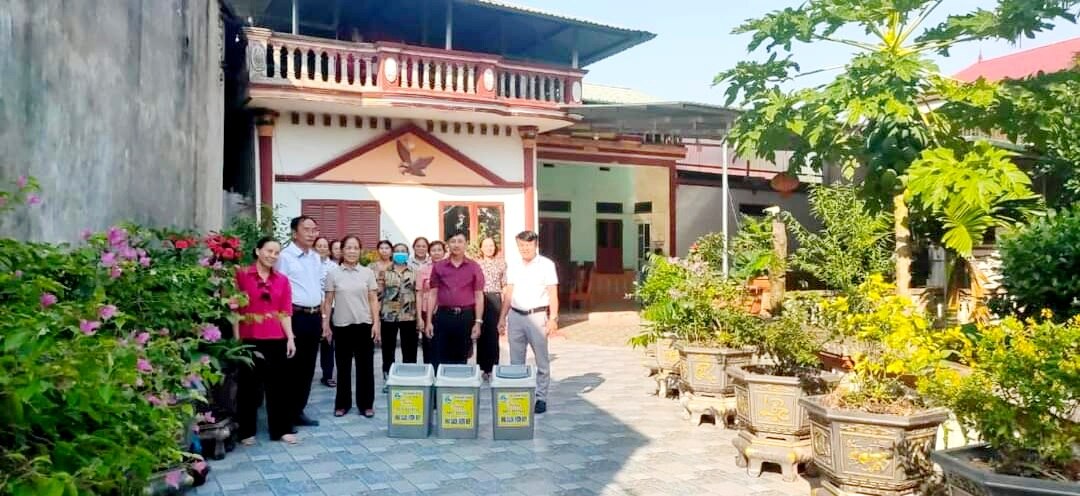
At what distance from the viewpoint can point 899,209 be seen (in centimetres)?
623

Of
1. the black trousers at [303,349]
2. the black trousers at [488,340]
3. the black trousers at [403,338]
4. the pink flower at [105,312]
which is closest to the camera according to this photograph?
the pink flower at [105,312]

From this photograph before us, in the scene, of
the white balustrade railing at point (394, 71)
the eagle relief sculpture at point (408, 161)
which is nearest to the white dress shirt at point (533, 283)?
the white balustrade railing at point (394, 71)

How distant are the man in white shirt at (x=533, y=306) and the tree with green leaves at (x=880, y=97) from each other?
75.8 inches

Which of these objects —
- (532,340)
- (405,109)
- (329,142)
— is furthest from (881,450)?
(329,142)

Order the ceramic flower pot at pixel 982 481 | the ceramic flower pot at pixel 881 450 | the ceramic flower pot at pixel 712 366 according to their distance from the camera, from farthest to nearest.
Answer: the ceramic flower pot at pixel 712 366
the ceramic flower pot at pixel 881 450
the ceramic flower pot at pixel 982 481

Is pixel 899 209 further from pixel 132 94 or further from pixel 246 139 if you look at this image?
pixel 246 139

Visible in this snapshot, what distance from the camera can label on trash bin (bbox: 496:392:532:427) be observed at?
5316mm

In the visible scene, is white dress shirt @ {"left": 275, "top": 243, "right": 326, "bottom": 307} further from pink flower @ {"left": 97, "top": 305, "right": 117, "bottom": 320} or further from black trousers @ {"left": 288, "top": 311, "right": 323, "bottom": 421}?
pink flower @ {"left": 97, "top": 305, "right": 117, "bottom": 320}

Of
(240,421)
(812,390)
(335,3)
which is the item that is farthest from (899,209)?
(335,3)

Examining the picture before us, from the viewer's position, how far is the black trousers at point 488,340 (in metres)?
6.86

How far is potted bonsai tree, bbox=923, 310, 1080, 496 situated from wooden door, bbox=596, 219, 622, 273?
13.0 meters

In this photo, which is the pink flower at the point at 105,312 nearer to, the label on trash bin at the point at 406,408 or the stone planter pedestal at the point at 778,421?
the label on trash bin at the point at 406,408

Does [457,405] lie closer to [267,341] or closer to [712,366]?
[267,341]

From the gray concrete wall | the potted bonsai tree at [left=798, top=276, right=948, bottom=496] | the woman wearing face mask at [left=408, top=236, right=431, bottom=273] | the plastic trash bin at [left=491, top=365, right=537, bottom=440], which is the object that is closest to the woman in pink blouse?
the gray concrete wall
